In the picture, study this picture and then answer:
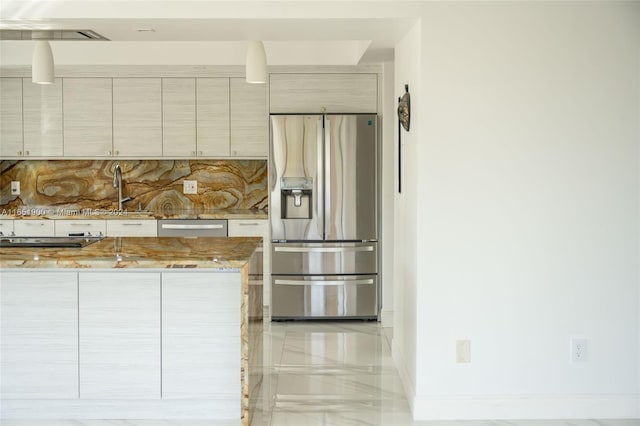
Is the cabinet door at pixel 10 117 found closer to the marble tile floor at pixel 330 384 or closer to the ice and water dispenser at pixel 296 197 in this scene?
the ice and water dispenser at pixel 296 197

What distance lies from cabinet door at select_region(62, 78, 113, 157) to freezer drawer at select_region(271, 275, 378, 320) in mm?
2034

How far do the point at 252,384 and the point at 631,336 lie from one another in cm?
209

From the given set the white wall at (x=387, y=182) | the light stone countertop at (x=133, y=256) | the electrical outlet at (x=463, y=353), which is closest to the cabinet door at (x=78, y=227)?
the light stone countertop at (x=133, y=256)

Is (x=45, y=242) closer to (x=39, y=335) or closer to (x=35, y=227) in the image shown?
(x=39, y=335)

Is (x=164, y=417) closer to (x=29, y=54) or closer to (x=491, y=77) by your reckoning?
(x=491, y=77)

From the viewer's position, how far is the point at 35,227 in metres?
6.71

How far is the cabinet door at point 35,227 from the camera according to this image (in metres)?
6.70

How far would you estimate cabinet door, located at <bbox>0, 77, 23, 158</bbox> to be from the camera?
6910 mm

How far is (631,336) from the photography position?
4.16 metres

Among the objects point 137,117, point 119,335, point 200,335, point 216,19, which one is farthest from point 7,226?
point 216,19

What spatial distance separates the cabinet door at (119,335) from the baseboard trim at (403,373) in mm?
1409

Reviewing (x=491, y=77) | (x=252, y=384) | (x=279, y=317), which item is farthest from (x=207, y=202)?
(x=491, y=77)

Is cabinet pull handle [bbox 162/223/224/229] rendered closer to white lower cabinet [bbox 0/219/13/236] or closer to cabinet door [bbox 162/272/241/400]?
white lower cabinet [bbox 0/219/13/236]

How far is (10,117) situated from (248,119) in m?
2.16
